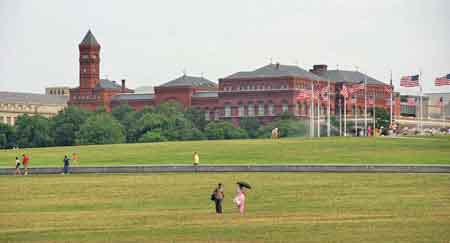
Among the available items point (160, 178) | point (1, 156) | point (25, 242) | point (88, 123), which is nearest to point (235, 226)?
A: point (25, 242)

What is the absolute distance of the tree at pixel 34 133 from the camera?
611 ft

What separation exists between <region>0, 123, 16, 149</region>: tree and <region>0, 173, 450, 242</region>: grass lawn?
370ft

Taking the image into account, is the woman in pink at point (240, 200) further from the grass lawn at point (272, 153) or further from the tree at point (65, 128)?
the tree at point (65, 128)

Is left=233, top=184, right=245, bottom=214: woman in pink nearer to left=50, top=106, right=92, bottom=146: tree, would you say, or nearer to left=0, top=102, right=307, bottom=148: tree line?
left=0, top=102, right=307, bottom=148: tree line

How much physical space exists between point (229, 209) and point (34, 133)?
452 feet

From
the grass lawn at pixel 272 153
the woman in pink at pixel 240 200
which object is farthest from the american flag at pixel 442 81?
the woman in pink at pixel 240 200

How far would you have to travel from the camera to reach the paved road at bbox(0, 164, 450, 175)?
77.8 metres

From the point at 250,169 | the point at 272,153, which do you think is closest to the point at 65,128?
the point at 272,153

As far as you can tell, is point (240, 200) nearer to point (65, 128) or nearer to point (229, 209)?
point (229, 209)

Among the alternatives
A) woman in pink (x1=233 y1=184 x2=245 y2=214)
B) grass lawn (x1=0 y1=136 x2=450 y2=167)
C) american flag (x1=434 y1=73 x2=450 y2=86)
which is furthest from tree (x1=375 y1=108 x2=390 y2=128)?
woman in pink (x1=233 y1=184 x2=245 y2=214)

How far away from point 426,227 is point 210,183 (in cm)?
2556

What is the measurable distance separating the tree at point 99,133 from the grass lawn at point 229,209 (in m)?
99.2

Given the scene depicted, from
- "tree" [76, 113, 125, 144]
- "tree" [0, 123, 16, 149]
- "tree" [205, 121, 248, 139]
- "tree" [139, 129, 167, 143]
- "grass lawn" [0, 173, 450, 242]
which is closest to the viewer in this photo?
"grass lawn" [0, 173, 450, 242]

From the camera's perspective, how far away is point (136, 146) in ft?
377
